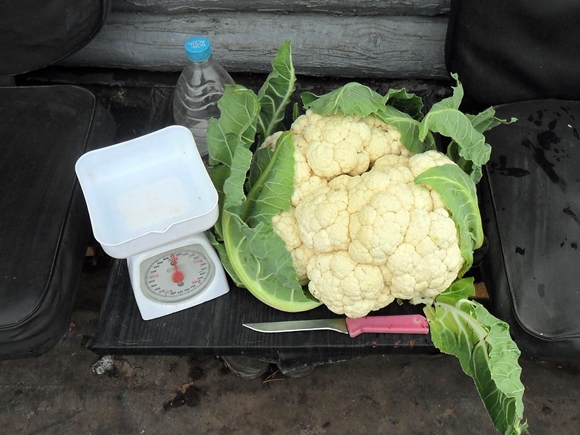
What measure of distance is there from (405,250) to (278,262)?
9.8 inches

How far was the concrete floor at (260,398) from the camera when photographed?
156 cm

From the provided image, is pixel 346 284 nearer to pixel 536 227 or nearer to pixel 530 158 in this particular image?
pixel 536 227

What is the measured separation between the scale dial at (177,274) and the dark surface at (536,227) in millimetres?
675

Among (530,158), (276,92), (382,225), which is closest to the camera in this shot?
(382,225)

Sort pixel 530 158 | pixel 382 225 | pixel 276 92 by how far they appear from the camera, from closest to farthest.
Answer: pixel 382 225
pixel 276 92
pixel 530 158

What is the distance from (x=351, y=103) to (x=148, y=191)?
0.44 m

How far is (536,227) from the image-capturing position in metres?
1.17

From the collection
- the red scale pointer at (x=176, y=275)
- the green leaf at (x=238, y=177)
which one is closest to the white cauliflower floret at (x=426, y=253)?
the green leaf at (x=238, y=177)

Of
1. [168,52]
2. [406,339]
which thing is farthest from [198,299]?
[168,52]

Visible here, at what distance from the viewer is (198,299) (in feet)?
3.73

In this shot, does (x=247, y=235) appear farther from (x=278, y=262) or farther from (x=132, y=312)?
(x=132, y=312)

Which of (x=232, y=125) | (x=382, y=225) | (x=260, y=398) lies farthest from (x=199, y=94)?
(x=260, y=398)

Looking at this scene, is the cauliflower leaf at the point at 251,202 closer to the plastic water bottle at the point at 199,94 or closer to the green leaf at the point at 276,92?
the green leaf at the point at 276,92

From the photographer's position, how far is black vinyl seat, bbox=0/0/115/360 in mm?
1136
